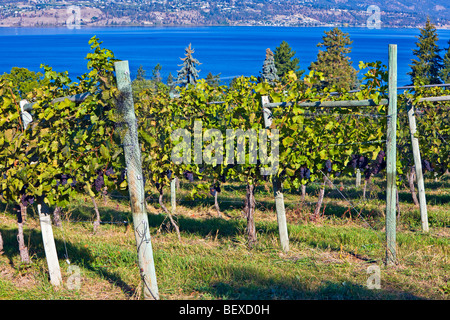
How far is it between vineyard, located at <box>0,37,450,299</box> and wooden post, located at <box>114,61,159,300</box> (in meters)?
0.01

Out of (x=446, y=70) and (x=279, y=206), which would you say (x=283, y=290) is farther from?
(x=446, y=70)

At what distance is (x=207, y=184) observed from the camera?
7.13 metres

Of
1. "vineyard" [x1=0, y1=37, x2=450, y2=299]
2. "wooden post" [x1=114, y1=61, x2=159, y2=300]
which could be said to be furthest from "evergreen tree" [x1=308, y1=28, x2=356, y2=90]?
"wooden post" [x1=114, y1=61, x2=159, y2=300]

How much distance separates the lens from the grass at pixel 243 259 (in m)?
5.24

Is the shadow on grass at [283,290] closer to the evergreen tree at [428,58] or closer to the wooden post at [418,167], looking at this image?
the wooden post at [418,167]

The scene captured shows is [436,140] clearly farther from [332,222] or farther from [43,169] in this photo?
[43,169]

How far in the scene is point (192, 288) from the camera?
5.34 metres

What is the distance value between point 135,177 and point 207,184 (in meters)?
2.63

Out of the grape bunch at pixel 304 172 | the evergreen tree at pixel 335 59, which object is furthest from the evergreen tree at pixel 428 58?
the grape bunch at pixel 304 172

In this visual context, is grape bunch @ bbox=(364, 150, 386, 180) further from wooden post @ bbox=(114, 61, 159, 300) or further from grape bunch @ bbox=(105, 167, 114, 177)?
wooden post @ bbox=(114, 61, 159, 300)

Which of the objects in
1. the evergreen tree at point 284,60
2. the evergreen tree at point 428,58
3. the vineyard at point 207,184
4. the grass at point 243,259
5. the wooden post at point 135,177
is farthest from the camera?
the evergreen tree at point 284,60

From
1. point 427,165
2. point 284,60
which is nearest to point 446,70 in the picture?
point 284,60

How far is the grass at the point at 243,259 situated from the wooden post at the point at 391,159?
0.30 m

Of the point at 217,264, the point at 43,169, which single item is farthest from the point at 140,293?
the point at 43,169
